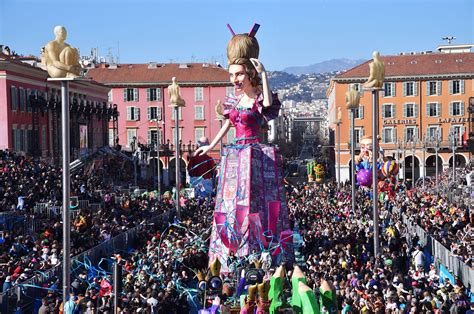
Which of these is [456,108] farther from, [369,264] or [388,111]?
[369,264]

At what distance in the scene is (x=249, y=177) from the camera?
2942 centimetres

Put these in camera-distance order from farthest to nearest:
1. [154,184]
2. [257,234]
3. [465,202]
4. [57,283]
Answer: [154,184] → [465,202] → [257,234] → [57,283]

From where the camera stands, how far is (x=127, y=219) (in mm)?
38438

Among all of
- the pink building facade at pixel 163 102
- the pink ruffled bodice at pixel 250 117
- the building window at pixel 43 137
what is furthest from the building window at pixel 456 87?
the pink ruffled bodice at pixel 250 117

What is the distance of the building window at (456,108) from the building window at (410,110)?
9.83 ft

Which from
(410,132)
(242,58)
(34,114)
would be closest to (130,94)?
(410,132)

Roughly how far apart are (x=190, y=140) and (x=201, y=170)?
5318cm

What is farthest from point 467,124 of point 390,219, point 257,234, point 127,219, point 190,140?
point 257,234

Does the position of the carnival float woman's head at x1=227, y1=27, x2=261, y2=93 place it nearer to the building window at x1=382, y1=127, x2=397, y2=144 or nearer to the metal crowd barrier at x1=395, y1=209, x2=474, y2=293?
the metal crowd barrier at x1=395, y1=209, x2=474, y2=293

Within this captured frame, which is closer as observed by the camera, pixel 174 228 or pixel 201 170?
pixel 201 170

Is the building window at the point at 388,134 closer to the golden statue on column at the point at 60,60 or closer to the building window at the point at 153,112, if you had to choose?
the building window at the point at 153,112

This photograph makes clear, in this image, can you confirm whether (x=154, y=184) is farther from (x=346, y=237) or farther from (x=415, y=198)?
(x=346, y=237)

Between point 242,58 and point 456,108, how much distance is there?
189 ft

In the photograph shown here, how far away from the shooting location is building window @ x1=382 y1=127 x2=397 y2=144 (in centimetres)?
8425
